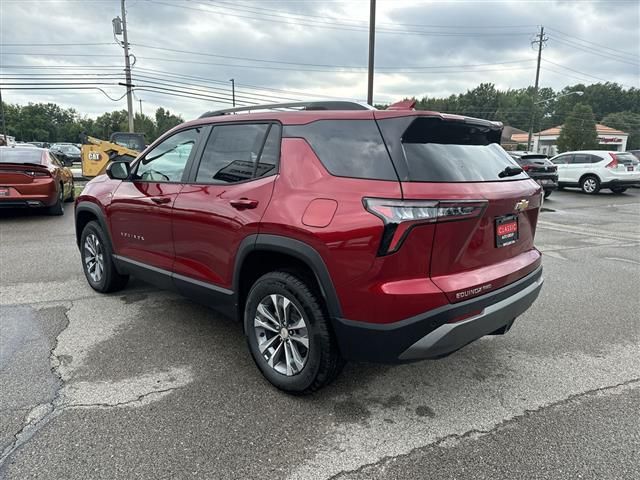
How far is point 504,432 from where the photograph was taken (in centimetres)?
252

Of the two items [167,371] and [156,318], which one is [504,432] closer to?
[167,371]

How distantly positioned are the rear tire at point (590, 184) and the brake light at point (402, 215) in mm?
17540

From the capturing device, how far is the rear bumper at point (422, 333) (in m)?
2.33

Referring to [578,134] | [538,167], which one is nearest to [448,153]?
[538,167]

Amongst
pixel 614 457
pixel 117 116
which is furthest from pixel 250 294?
pixel 117 116

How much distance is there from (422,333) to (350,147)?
1101 mm

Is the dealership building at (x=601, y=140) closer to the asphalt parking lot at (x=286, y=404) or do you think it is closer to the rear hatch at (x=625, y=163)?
the rear hatch at (x=625, y=163)

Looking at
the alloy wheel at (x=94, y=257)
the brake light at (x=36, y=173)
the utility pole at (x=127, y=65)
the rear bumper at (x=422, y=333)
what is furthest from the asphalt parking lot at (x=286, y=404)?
the utility pole at (x=127, y=65)

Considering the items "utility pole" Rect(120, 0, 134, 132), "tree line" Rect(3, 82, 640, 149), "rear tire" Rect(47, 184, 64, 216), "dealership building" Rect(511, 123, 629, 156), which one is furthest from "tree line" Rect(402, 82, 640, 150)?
"rear tire" Rect(47, 184, 64, 216)

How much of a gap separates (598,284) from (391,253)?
4397mm

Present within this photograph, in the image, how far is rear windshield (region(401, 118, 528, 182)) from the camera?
7.88 feet

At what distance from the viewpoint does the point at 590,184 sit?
17078mm

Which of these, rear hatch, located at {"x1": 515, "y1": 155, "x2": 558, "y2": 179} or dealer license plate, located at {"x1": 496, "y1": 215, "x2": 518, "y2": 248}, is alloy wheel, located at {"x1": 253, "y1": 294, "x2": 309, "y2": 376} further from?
rear hatch, located at {"x1": 515, "y1": 155, "x2": 558, "y2": 179}

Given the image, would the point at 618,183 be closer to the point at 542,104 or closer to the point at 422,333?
the point at 422,333
